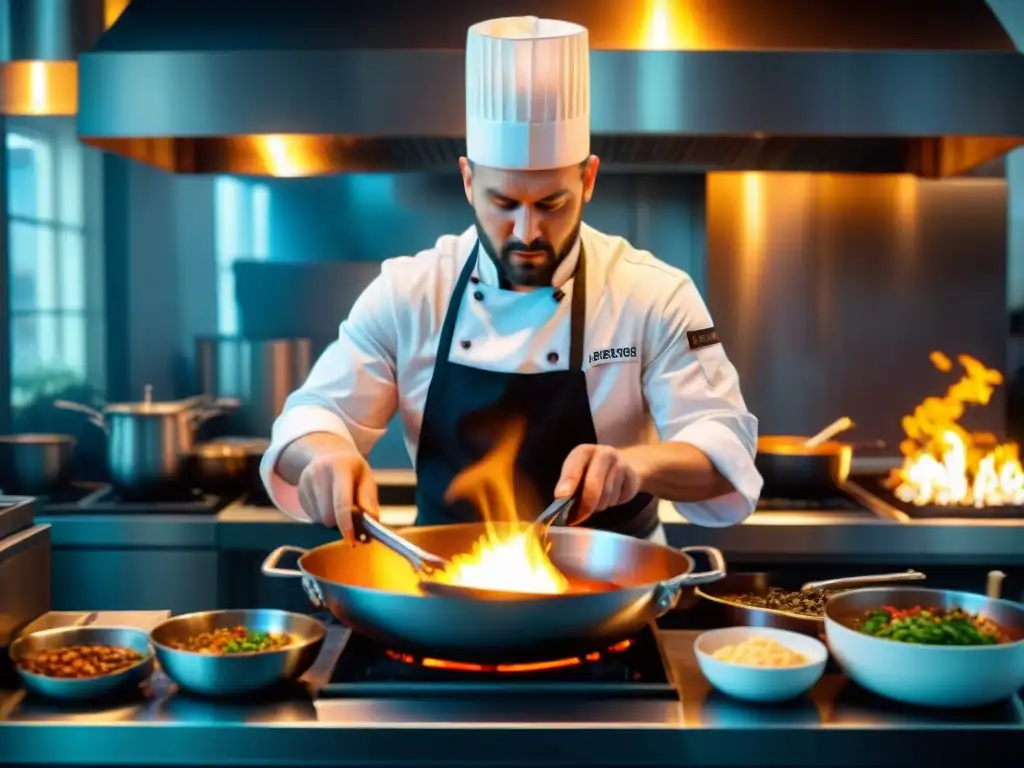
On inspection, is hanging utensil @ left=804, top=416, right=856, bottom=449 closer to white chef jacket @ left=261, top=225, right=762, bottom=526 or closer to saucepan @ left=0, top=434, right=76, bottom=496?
white chef jacket @ left=261, top=225, right=762, bottom=526

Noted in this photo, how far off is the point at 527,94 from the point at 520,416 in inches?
24.4

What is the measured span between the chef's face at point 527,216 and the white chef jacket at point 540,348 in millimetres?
238

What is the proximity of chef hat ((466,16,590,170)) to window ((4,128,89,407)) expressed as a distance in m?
2.13

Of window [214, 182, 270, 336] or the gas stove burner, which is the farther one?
window [214, 182, 270, 336]

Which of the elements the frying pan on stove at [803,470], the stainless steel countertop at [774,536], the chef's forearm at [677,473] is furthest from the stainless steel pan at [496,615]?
the frying pan on stove at [803,470]

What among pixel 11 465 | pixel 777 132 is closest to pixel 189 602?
pixel 11 465

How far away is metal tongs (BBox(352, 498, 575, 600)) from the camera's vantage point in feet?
4.68

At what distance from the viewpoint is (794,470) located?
3.33 metres

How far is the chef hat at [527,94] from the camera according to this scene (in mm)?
2057

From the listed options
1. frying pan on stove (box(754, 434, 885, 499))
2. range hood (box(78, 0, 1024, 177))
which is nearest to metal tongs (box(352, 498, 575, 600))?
range hood (box(78, 0, 1024, 177))

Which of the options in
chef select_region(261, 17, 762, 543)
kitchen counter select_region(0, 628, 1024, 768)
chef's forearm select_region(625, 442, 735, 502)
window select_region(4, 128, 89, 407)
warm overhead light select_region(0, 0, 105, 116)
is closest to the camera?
kitchen counter select_region(0, 628, 1024, 768)

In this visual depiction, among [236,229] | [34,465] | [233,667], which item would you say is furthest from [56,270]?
[233,667]

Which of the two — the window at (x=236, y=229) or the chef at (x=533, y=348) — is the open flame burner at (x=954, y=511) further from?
the window at (x=236, y=229)

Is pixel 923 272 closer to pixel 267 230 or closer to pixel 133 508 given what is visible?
pixel 267 230
